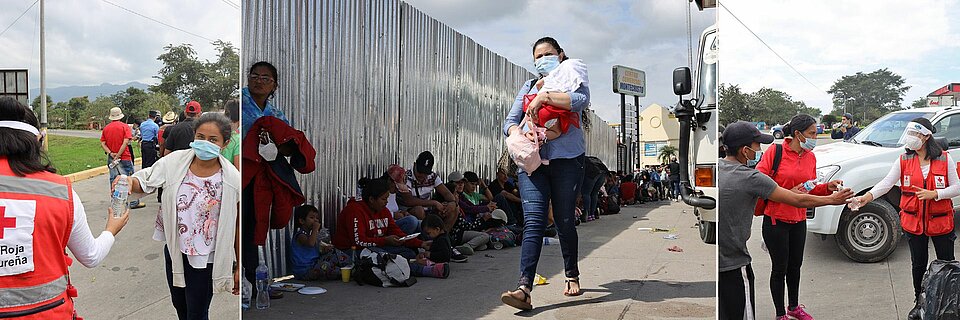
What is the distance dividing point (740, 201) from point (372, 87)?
4.37 feet

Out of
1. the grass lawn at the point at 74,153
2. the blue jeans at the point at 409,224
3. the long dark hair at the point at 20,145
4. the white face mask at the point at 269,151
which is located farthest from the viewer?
the blue jeans at the point at 409,224

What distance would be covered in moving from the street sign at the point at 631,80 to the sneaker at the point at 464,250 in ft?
3.60

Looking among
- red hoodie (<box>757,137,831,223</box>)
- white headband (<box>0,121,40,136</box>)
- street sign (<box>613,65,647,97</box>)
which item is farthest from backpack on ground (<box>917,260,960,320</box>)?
white headband (<box>0,121,40,136</box>)

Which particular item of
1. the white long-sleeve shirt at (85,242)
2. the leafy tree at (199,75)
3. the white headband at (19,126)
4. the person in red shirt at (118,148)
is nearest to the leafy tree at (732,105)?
the leafy tree at (199,75)

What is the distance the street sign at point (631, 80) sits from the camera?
6.71 ft

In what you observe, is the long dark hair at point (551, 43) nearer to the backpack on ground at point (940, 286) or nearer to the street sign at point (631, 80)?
the street sign at point (631, 80)

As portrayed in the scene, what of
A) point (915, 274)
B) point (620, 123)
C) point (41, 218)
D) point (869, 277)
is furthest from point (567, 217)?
point (41, 218)

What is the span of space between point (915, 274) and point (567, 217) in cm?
132

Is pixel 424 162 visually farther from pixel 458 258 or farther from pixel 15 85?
pixel 15 85

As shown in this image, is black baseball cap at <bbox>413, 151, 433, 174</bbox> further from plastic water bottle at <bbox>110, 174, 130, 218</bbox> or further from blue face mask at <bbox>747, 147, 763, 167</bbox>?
blue face mask at <bbox>747, 147, 763, 167</bbox>

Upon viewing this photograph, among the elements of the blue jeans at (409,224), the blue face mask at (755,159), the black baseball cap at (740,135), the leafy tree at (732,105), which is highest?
the leafy tree at (732,105)

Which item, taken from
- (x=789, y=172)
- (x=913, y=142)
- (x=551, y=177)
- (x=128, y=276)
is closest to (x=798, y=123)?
(x=789, y=172)

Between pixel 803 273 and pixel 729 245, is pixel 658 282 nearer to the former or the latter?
pixel 729 245

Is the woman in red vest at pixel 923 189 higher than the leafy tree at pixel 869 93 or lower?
lower
